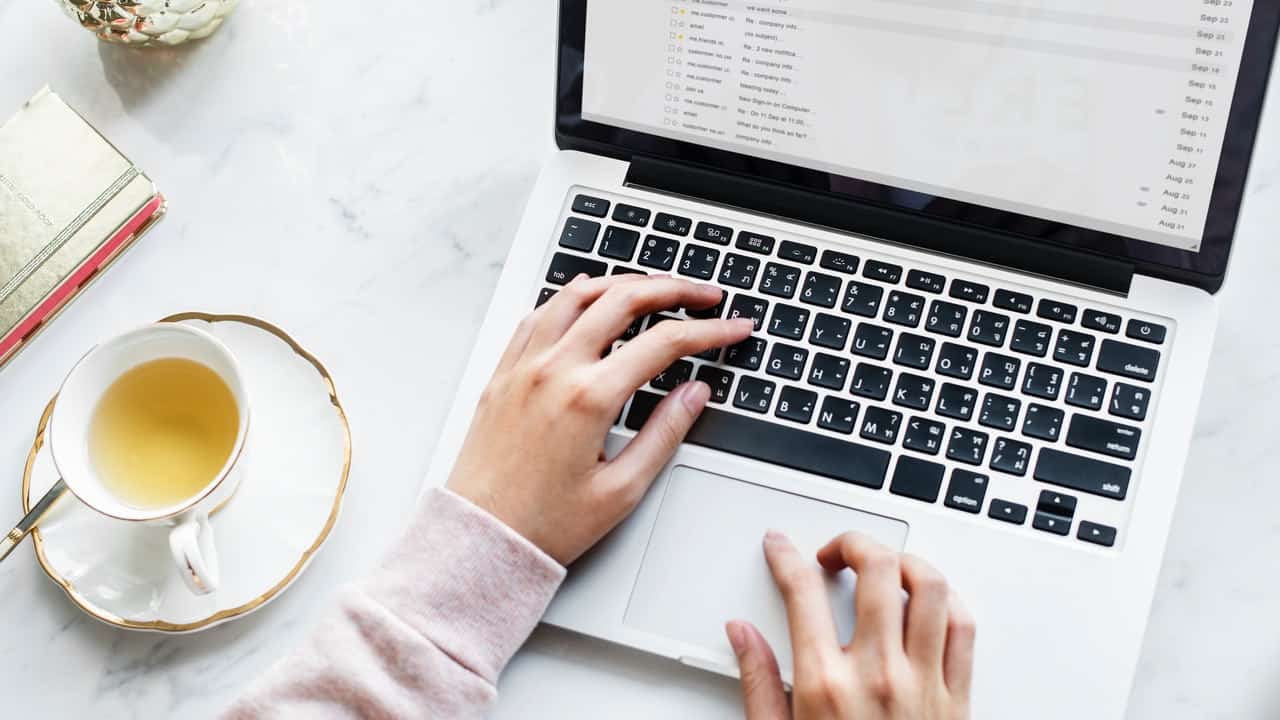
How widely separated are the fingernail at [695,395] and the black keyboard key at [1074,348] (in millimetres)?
217

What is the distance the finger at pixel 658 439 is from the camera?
639 mm

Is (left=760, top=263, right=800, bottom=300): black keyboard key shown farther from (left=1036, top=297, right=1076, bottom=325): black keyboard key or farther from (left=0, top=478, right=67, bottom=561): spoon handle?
(left=0, top=478, right=67, bottom=561): spoon handle

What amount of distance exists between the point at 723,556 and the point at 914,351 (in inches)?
6.9

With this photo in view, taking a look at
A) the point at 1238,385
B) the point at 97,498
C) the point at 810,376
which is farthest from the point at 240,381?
the point at 1238,385

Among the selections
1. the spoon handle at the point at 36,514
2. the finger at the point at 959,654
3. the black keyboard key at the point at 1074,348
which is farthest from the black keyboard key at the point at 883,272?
the spoon handle at the point at 36,514

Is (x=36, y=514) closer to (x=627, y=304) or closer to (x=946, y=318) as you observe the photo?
(x=627, y=304)

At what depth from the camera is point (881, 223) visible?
0.70 metres

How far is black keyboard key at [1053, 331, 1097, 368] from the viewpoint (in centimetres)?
66

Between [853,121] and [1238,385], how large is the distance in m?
0.32

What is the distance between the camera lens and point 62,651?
70 cm

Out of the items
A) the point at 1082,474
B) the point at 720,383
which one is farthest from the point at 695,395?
the point at 1082,474

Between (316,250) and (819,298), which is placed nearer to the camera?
(819,298)

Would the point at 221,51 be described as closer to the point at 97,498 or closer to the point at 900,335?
the point at 97,498

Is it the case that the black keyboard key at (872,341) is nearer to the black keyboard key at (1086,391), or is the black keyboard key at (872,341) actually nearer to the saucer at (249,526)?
the black keyboard key at (1086,391)
